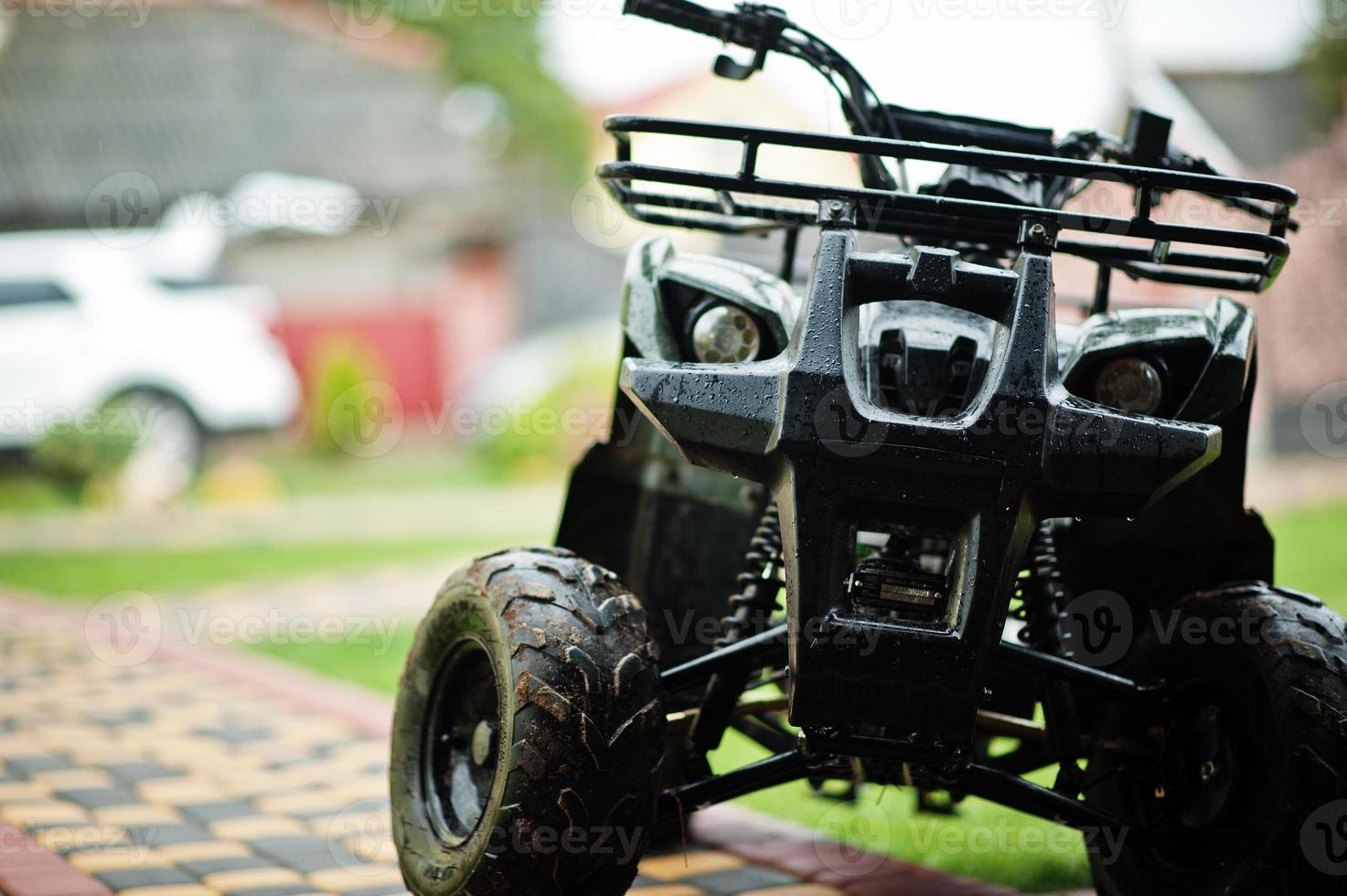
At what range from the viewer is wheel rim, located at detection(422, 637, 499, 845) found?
3254 mm

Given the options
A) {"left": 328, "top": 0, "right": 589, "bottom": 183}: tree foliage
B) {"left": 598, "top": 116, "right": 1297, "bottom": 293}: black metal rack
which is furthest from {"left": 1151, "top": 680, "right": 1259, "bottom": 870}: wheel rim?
{"left": 328, "top": 0, "right": 589, "bottom": 183}: tree foliage

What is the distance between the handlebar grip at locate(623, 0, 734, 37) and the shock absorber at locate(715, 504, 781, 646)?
45.6 inches

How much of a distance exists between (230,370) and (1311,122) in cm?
1327

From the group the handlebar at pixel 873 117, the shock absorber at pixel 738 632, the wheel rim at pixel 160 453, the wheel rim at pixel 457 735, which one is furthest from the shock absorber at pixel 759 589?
the wheel rim at pixel 160 453

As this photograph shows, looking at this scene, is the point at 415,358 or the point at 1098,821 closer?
the point at 1098,821

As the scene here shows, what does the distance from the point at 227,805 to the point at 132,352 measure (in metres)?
12.4

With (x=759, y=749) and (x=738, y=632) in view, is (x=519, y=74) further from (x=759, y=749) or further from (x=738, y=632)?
(x=738, y=632)

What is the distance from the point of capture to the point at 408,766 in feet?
11.0

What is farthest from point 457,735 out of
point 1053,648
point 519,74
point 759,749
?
point 519,74

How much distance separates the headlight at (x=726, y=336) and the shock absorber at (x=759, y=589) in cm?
38

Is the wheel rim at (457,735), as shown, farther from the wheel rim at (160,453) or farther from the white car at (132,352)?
the white car at (132,352)

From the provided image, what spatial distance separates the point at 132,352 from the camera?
52.8 ft

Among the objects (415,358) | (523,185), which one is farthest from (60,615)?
(523,185)

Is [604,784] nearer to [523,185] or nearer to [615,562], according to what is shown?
[615,562]
